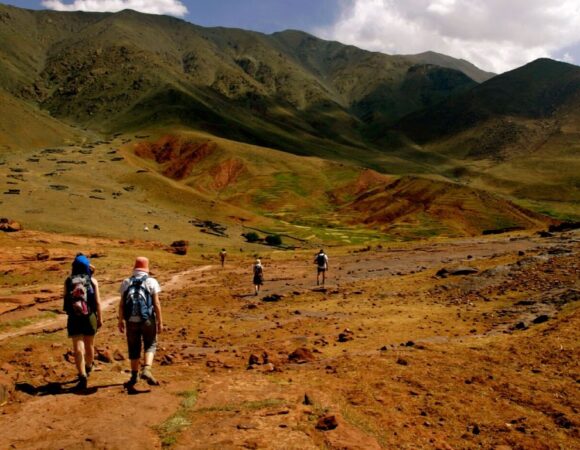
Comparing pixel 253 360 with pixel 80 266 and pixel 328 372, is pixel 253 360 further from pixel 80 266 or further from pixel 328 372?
pixel 80 266

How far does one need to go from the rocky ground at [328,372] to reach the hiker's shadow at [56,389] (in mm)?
45

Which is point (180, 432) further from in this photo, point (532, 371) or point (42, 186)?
point (42, 186)

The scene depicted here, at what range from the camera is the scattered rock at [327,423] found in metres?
7.75

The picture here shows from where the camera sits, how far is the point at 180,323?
61.6ft

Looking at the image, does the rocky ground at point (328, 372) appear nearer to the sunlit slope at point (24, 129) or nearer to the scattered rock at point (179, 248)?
the scattered rock at point (179, 248)

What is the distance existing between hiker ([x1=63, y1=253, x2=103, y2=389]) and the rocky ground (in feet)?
2.39

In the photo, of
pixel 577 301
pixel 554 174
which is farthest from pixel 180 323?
pixel 554 174

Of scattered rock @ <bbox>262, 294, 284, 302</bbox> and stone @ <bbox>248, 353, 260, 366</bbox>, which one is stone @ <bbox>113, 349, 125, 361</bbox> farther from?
scattered rock @ <bbox>262, 294, 284, 302</bbox>

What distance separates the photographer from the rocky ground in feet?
25.4

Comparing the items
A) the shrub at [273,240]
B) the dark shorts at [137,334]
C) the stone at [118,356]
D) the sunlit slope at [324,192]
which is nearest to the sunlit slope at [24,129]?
the sunlit slope at [324,192]

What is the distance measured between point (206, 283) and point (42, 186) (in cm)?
4966

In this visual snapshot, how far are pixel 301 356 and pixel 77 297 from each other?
18.1 ft

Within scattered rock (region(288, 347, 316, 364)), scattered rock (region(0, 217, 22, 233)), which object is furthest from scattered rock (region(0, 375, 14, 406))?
scattered rock (region(0, 217, 22, 233))

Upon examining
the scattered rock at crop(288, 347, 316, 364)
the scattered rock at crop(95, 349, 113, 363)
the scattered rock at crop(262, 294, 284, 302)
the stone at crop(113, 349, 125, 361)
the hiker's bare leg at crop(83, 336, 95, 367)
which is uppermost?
the hiker's bare leg at crop(83, 336, 95, 367)
